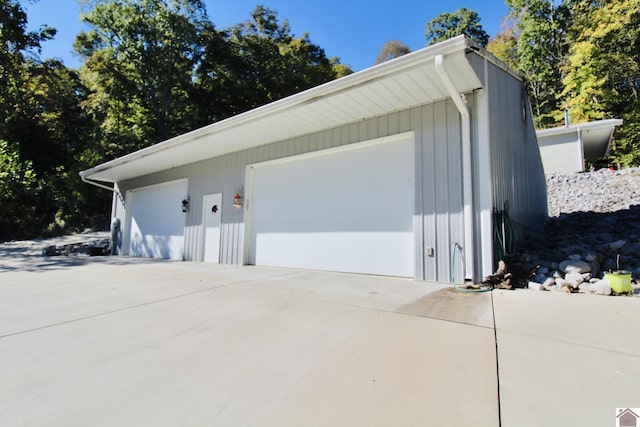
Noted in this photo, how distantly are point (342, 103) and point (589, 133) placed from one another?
11372 mm

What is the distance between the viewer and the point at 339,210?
5.11 m

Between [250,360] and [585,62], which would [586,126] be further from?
[250,360]

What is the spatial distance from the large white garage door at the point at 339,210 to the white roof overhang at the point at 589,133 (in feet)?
30.8

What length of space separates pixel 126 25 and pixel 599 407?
19.5 meters

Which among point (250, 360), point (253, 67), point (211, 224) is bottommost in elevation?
point (250, 360)

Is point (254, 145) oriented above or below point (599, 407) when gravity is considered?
above

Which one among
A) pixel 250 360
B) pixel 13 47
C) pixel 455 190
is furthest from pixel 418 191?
pixel 13 47

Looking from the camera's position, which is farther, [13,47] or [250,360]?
[13,47]

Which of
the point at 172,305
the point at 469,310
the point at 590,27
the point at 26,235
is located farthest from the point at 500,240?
the point at 590,27

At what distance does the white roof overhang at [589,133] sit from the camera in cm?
1034

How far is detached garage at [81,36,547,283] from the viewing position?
371 centimetres

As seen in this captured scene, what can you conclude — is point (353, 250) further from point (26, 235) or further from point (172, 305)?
point (26, 235)

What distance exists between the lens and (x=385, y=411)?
1229 mm

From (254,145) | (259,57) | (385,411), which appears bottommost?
(385,411)
